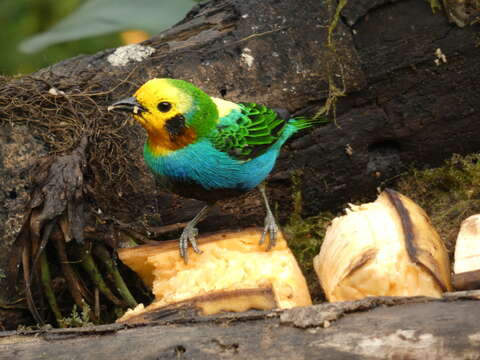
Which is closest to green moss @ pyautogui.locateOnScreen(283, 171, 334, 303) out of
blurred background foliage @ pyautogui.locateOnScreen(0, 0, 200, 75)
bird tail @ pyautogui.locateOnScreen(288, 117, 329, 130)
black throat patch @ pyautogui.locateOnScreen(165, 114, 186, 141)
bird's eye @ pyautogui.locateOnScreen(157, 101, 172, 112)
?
bird tail @ pyautogui.locateOnScreen(288, 117, 329, 130)

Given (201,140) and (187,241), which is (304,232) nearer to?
(187,241)

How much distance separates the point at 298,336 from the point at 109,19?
352 centimetres

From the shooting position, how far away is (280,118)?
4047 millimetres

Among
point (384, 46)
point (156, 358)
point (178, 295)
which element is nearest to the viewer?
point (156, 358)

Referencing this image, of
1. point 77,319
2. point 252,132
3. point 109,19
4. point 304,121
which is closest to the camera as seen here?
point 77,319

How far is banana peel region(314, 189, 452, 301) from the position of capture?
304 centimetres

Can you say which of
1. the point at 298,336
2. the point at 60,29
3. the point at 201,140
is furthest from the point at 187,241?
the point at 60,29

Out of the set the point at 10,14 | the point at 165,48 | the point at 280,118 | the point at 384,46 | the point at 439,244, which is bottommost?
the point at 439,244

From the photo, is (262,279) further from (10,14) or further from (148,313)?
(10,14)

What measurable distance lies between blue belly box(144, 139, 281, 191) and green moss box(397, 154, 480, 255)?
1186 millimetres

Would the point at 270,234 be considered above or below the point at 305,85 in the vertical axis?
below

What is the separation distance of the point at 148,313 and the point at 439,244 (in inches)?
57.6

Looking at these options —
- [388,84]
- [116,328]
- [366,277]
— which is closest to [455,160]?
[388,84]

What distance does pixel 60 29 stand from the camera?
4.97 meters
